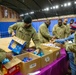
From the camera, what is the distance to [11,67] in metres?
1.48

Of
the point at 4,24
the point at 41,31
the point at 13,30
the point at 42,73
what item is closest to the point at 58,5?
the point at 4,24

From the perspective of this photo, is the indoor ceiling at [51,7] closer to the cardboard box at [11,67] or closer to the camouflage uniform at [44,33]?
the camouflage uniform at [44,33]

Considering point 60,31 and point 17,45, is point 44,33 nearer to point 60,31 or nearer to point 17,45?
point 60,31

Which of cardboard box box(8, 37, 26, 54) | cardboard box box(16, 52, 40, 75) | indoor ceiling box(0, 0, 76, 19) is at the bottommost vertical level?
cardboard box box(16, 52, 40, 75)

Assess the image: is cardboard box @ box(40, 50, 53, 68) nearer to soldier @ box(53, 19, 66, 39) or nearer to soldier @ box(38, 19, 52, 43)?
soldier @ box(38, 19, 52, 43)

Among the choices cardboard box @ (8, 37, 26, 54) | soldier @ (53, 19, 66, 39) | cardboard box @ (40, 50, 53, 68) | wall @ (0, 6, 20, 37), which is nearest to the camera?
cardboard box @ (40, 50, 53, 68)

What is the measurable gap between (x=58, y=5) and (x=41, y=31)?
719 centimetres

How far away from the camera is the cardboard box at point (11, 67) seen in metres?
1.46

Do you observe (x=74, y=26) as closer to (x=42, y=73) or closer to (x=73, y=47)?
(x=73, y=47)

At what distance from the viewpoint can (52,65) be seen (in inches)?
80.7

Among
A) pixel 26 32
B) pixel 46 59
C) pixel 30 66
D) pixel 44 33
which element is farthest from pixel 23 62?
pixel 44 33

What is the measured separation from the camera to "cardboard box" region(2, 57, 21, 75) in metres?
1.46

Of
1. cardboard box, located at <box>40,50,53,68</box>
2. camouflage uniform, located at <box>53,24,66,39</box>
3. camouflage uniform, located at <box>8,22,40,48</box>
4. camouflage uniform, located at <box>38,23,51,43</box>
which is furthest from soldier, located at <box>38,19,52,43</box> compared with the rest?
cardboard box, located at <box>40,50,53,68</box>

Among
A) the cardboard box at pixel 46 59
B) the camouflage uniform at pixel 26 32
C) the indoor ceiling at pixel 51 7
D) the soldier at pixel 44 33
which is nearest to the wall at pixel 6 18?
the indoor ceiling at pixel 51 7
